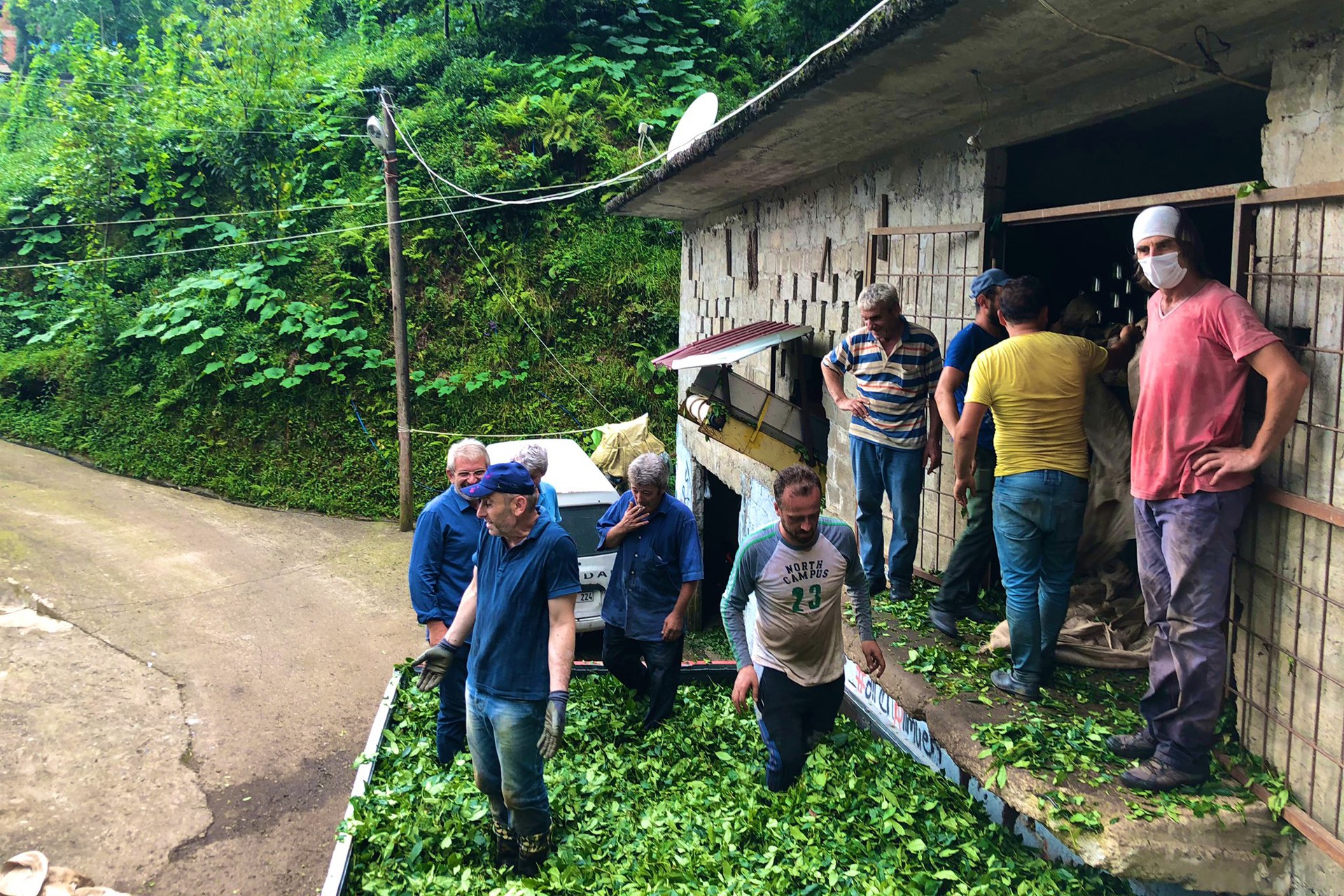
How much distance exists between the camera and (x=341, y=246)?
17156mm

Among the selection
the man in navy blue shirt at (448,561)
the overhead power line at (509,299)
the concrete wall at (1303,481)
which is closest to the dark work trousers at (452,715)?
the man in navy blue shirt at (448,561)

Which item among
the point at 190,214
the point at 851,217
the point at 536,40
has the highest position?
the point at 536,40

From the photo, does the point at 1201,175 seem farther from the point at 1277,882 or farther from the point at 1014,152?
the point at 1277,882

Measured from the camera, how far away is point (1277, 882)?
129 inches

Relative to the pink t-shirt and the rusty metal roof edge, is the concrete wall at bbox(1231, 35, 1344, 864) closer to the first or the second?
the pink t-shirt

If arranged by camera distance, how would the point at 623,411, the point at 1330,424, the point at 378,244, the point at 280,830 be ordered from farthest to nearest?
the point at 378,244 < the point at 623,411 < the point at 280,830 < the point at 1330,424

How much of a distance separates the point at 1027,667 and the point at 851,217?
3891mm

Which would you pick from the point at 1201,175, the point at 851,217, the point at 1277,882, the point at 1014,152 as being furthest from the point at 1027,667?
the point at 1201,175

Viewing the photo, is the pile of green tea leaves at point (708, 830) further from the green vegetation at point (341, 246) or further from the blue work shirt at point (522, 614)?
the green vegetation at point (341, 246)

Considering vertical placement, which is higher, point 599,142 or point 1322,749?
point 599,142

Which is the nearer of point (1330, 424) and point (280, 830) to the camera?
point (1330, 424)

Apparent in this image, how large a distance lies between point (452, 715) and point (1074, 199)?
5.33 metres

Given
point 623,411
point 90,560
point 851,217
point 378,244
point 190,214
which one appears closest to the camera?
point 851,217

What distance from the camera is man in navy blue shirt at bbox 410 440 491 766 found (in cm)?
517
